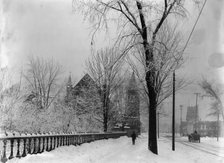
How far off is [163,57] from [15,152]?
355 inches

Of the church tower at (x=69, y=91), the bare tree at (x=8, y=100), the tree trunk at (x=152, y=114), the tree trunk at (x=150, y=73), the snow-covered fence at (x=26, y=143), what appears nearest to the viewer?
the snow-covered fence at (x=26, y=143)

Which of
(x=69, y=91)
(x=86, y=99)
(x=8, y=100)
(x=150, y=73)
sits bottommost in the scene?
(x=8, y=100)

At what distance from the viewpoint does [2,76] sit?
29.7 metres

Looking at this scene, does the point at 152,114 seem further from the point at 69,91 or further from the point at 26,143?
the point at 69,91

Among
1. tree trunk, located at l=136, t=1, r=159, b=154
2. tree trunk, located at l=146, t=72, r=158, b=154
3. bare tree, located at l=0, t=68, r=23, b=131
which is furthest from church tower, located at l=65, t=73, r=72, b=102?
tree trunk, located at l=136, t=1, r=159, b=154

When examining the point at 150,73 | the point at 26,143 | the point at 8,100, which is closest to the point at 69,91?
the point at 8,100

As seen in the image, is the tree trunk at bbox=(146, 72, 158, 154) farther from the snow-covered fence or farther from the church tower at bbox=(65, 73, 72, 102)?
the church tower at bbox=(65, 73, 72, 102)

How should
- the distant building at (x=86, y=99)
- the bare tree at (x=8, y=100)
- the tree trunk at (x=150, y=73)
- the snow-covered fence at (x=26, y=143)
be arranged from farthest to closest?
the distant building at (x=86, y=99)
the bare tree at (x=8, y=100)
the tree trunk at (x=150, y=73)
the snow-covered fence at (x=26, y=143)

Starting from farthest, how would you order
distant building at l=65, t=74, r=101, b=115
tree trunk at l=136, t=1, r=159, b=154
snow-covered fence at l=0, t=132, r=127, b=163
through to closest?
distant building at l=65, t=74, r=101, b=115
tree trunk at l=136, t=1, r=159, b=154
snow-covered fence at l=0, t=132, r=127, b=163

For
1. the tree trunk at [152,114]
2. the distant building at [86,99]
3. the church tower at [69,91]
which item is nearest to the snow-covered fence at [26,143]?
the tree trunk at [152,114]

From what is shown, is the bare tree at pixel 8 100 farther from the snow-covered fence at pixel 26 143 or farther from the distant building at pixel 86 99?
the distant building at pixel 86 99

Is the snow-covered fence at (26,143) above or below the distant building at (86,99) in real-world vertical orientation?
below

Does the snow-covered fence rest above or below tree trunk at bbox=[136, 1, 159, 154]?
below

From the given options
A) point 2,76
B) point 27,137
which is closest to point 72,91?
point 2,76
